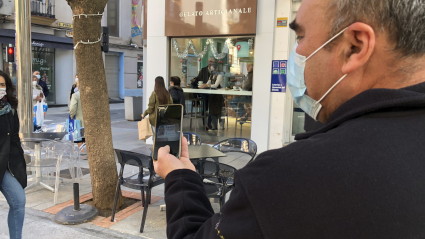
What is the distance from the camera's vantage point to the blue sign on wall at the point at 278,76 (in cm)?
799

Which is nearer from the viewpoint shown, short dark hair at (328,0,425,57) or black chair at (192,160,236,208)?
short dark hair at (328,0,425,57)

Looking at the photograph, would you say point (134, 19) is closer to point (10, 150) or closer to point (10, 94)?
point (10, 94)

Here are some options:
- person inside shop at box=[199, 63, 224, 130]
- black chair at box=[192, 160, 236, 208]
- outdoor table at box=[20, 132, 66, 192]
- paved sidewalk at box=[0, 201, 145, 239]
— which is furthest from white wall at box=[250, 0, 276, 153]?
paved sidewalk at box=[0, 201, 145, 239]

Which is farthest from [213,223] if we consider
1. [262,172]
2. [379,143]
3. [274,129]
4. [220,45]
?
[220,45]

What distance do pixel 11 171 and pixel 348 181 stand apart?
3682 millimetres

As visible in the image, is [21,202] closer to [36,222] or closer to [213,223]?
[36,222]

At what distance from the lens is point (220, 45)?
29.8ft

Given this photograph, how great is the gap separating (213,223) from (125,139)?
33.6 feet

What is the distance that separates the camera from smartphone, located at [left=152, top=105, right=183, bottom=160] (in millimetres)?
1524

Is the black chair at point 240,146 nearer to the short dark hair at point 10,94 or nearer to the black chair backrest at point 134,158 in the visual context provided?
the black chair backrest at point 134,158

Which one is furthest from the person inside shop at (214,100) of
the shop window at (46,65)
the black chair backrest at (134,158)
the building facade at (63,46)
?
the shop window at (46,65)

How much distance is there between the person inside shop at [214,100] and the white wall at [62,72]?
50.7 feet

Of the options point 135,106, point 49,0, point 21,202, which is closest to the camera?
point 21,202

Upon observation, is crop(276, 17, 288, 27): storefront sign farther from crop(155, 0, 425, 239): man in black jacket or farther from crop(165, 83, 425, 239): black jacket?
crop(165, 83, 425, 239): black jacket
